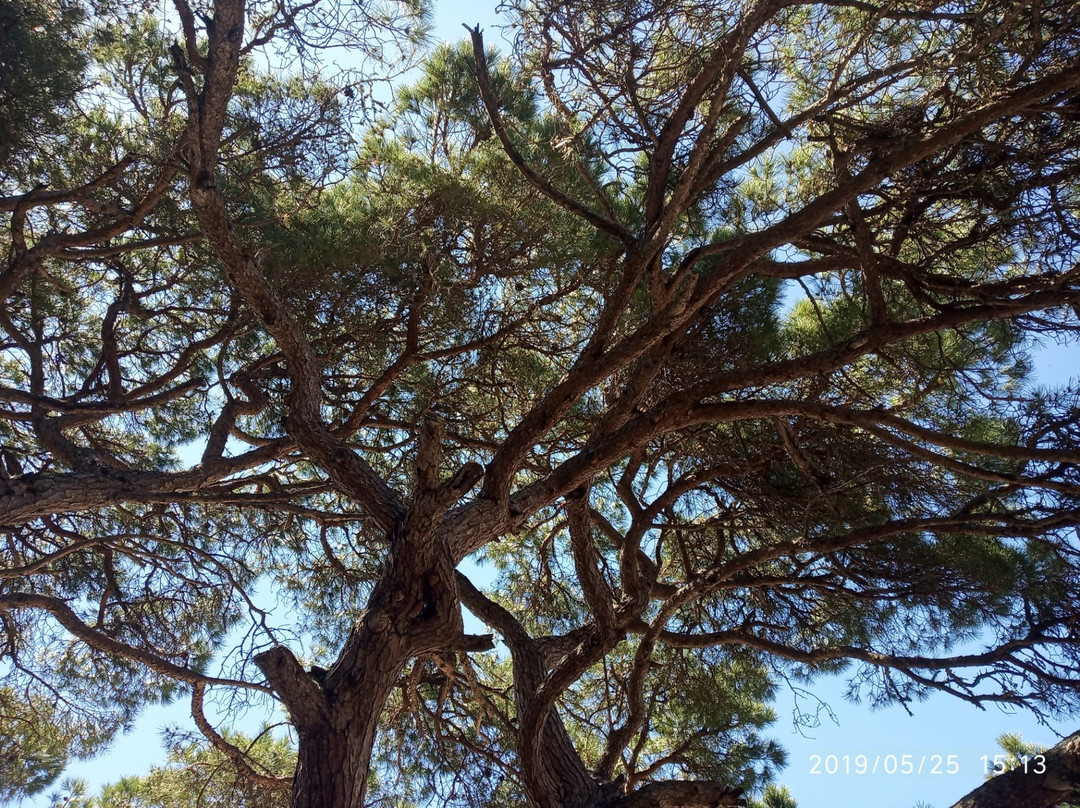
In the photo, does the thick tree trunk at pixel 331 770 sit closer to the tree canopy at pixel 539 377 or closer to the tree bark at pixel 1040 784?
the tree canopy at pixel 539 377

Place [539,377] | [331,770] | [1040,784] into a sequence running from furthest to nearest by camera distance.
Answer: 1. [539,377]
2. [1040,784]
3. [331,770]

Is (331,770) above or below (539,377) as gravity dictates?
below

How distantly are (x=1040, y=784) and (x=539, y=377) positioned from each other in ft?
9.60

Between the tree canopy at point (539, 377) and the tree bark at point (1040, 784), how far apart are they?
0.02 m

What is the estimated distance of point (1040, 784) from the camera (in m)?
3.12

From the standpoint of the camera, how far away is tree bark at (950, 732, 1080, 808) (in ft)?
10.1

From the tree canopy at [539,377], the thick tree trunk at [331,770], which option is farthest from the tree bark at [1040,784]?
the thick tree trunk at [331,770]

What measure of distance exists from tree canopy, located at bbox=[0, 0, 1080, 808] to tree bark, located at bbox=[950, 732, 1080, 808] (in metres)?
0.02

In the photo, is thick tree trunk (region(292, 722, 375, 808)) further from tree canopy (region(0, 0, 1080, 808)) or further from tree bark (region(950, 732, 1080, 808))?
tree bark (region(950, 732, 1080, 808))

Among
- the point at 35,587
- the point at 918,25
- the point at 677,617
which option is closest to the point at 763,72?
the point at 918,25

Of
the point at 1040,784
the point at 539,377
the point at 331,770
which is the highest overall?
the point at 539,377

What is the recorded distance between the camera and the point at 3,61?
3602 mm

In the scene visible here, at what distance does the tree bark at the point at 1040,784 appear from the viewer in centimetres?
309

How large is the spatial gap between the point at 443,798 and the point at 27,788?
2709 mm
